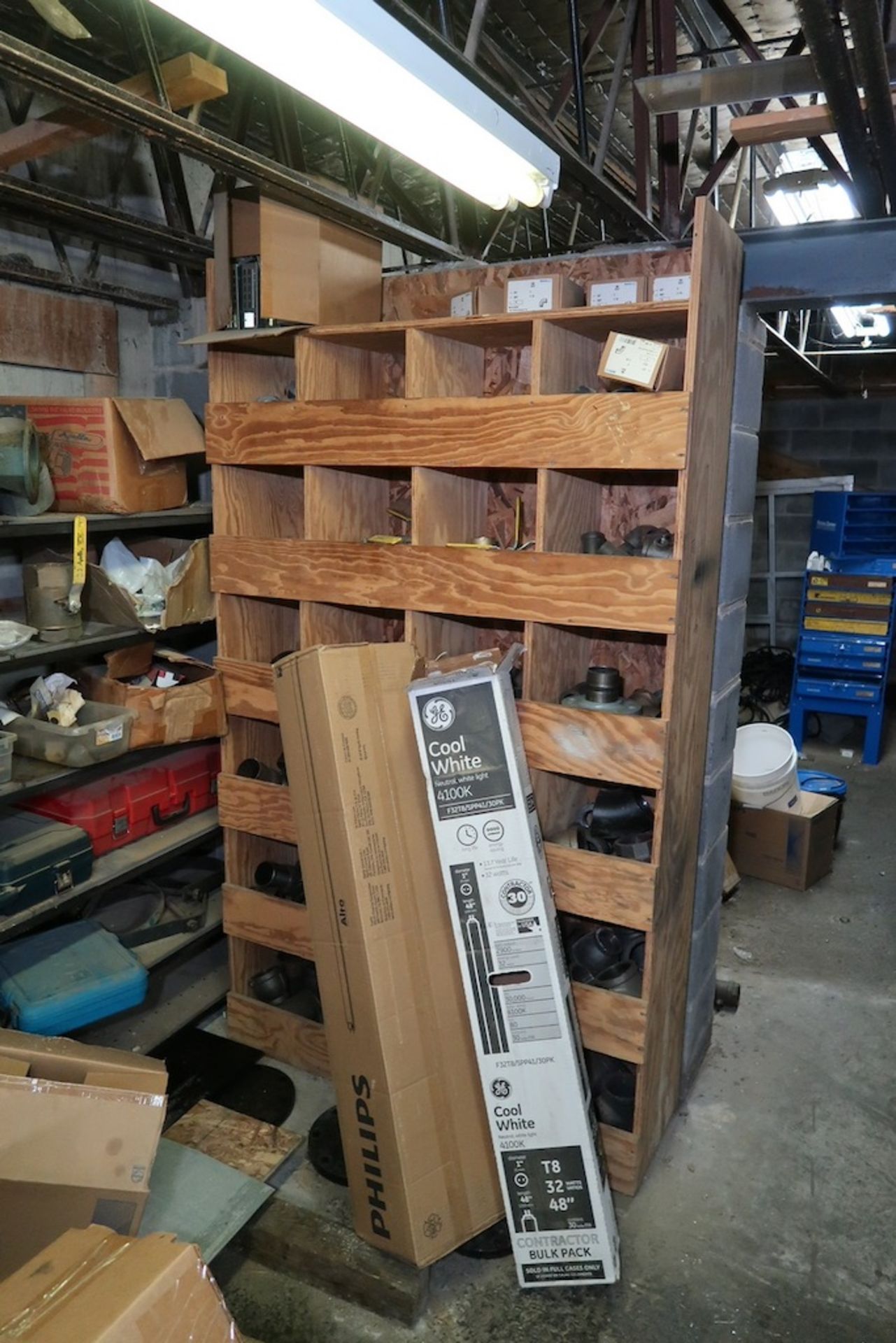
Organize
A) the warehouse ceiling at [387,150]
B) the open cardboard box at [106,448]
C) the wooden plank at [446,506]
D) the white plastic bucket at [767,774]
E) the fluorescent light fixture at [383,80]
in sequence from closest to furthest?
the fluorescent light fixture at [383,80], the warehouse ceiling at [387,150], the wooden plank at [446,506], the open cardboard box at [106,448], the white plastic bucket at [767,774]

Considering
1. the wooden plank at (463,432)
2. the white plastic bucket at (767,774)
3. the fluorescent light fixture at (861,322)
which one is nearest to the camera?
the wooden plank at (463,432)

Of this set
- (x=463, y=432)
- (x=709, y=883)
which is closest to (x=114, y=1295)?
(x=463, y=432)

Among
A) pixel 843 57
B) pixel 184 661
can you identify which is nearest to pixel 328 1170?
pixel 184 661

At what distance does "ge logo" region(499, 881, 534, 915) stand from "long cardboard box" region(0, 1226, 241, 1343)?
34.4 inches

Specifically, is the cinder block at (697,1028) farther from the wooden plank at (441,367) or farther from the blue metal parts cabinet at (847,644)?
the blue metal parts cabinet at (847,644)

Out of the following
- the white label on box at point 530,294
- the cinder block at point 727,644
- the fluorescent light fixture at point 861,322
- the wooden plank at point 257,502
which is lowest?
the cinder block at point 727,644

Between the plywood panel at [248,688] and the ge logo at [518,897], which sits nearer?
the ge logo at [518,897]

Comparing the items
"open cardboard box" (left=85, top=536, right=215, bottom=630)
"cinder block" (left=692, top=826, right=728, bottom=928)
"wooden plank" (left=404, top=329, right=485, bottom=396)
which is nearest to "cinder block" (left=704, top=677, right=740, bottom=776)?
"cinder block" (left=692, top=826, right=728, bottom=928)

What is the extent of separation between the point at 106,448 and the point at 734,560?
1654 millimetres

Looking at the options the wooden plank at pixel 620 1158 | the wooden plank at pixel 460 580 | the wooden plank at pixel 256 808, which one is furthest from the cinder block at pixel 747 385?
the wooden plank at pixel 620 1158

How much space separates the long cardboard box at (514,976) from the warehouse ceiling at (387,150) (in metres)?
1.16

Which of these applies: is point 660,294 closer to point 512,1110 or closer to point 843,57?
point 843,57

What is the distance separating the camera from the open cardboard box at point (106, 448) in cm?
247

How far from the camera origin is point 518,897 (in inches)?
76.8
